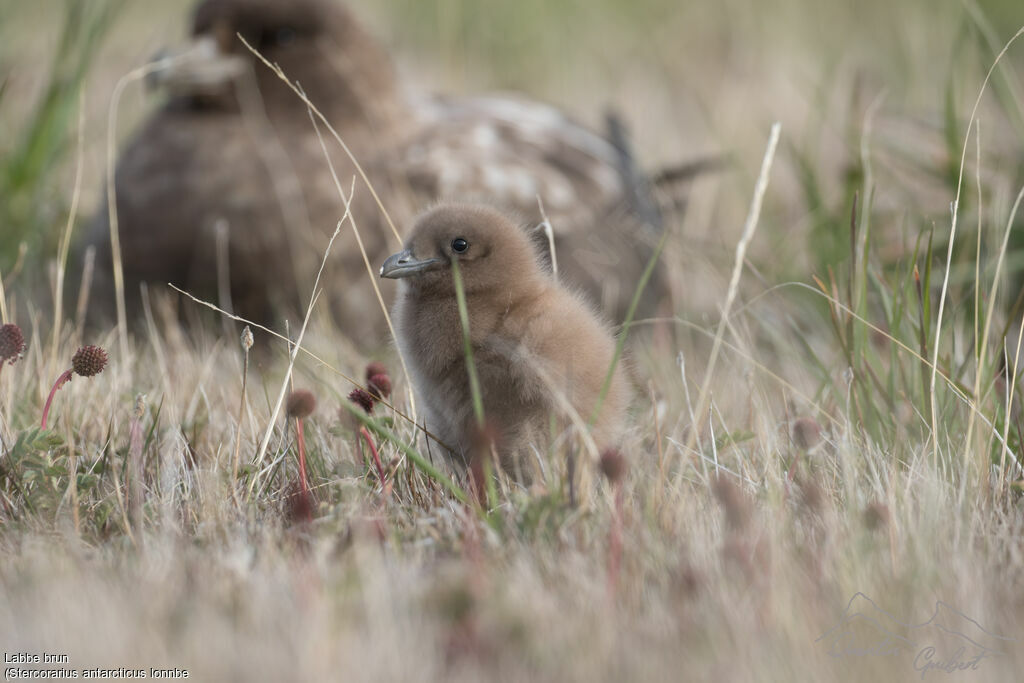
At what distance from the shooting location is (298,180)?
4316 mm

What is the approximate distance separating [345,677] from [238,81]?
334cm

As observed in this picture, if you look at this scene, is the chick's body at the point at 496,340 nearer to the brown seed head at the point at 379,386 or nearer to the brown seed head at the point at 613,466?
the brown seed head at the point at 379,386

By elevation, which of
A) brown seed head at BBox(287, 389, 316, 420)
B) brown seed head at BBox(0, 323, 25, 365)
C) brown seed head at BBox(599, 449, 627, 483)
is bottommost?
brown seed head at BBox(599, 449, 627, 483)

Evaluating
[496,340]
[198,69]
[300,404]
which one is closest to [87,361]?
[300,404]

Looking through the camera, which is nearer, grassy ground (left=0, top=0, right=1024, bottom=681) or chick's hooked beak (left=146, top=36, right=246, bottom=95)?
grassy ground (left=0, top=0, right=1024, bottom=681)

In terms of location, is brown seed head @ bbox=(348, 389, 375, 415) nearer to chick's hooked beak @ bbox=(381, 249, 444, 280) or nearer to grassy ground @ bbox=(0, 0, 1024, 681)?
grassy ground @ bbox=(0, 0, 1024, 681)

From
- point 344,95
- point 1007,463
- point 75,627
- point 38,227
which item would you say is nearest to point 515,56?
point 344,95

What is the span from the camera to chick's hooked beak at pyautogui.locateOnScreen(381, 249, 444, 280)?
2.27 m

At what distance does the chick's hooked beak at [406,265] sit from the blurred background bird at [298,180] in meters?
1.80

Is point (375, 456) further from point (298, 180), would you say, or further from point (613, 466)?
point (298, 180)

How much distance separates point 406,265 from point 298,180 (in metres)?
2.16

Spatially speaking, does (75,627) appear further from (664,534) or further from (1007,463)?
(1007,463)

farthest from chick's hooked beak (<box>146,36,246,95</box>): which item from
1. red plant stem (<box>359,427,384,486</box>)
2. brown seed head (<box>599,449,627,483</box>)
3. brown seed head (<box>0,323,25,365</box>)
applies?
brown seed head (<box>599,449,627,483</box>)

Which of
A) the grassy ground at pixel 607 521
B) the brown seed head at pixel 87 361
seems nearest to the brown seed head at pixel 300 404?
the grassy ground at pixel 607 521
